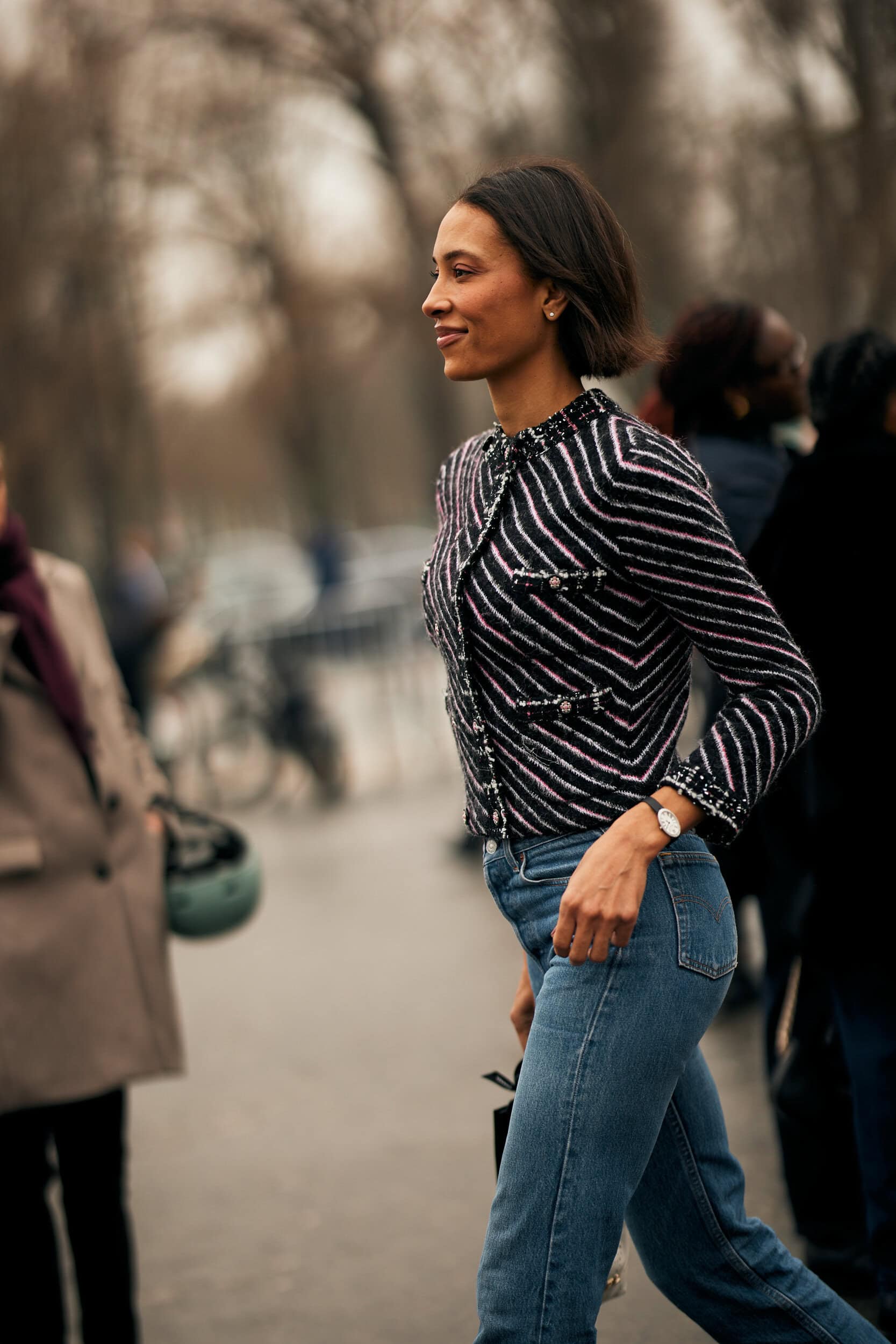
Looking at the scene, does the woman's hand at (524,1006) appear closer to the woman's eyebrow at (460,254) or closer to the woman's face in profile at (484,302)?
the woman's face in profile at (484,302)

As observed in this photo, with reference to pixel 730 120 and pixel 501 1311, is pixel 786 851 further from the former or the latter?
pixel 730 120

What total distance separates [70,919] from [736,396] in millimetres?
2163

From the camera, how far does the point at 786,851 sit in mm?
3371

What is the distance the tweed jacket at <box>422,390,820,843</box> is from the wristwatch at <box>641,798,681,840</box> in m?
0.04

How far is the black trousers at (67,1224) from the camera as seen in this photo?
3178 mm

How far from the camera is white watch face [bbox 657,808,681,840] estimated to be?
6.60 feet

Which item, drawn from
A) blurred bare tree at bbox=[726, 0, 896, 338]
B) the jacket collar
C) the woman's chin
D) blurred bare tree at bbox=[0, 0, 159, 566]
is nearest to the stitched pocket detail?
the jacket collar

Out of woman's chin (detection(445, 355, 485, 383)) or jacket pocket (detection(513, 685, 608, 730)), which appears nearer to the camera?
jacket pocket (detection(513, 685, 608, 730))

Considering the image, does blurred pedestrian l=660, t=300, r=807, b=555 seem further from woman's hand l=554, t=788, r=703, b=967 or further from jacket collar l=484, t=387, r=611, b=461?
woman's hand l=554, t=788, r=703, b=967

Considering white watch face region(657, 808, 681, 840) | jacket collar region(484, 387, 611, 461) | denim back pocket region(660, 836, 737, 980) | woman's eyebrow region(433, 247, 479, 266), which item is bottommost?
denim back pocket region(660, 836, 737, 980)

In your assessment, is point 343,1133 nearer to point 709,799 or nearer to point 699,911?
point 699,911

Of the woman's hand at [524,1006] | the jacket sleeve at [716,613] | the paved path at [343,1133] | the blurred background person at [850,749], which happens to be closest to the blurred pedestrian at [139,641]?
the paved path at [343,1133]

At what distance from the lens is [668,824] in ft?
6.61

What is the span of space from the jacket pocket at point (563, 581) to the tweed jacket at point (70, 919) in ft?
4.77
